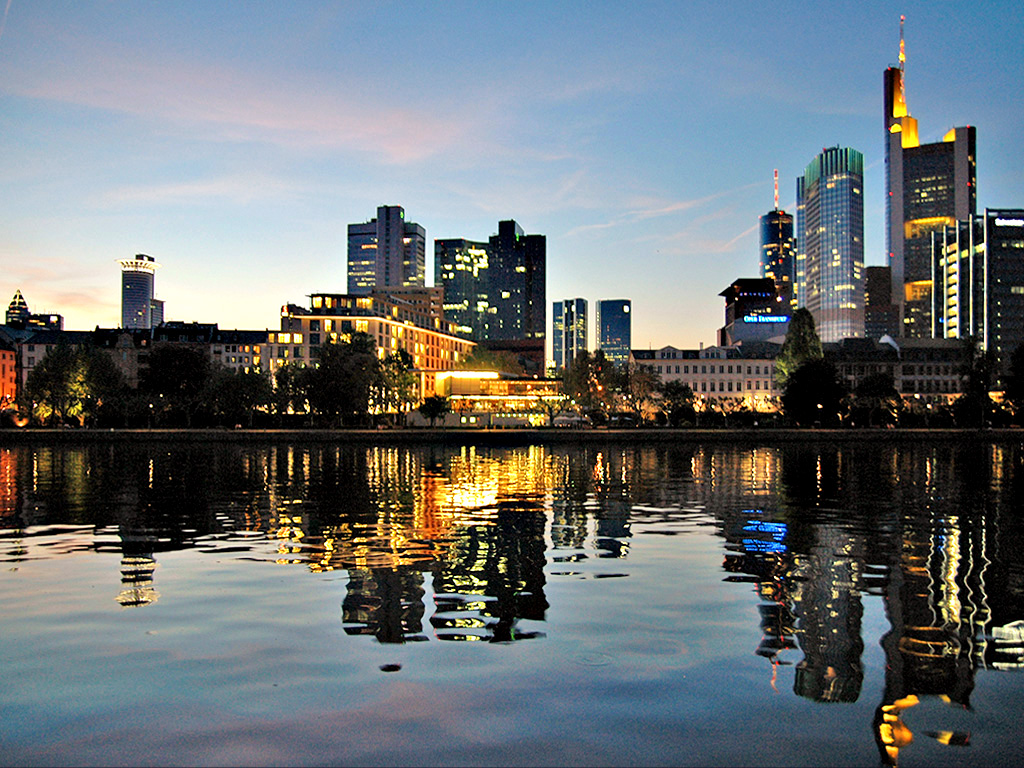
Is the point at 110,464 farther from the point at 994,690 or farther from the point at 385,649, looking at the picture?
the point at 994,690

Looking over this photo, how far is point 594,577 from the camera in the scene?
1984 centimetres

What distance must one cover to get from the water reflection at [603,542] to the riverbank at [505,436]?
6006 cm

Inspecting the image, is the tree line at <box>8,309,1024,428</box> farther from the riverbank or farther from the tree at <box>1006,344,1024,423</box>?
the riverbank

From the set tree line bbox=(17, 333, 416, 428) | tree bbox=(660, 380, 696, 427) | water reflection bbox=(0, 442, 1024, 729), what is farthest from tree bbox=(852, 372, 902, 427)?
water reflection bbox=(0, 442, 1024, 729)

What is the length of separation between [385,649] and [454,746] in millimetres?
4184

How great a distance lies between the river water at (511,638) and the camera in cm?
979

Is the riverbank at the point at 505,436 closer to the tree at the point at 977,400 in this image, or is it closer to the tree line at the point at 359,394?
the tree at the point at 977,400

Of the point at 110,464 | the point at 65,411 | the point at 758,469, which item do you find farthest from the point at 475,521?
the point at 65,411

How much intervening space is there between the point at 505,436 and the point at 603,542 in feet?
320

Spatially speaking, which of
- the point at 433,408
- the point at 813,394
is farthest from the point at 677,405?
the point at 433,408

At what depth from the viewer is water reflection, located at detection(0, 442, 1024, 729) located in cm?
1391

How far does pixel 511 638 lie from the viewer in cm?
1422

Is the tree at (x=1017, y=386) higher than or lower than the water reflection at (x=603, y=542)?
higher

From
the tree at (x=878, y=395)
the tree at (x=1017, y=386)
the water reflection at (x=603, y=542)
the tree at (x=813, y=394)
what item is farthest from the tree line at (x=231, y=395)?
the tree at (x=1017, y=386)
